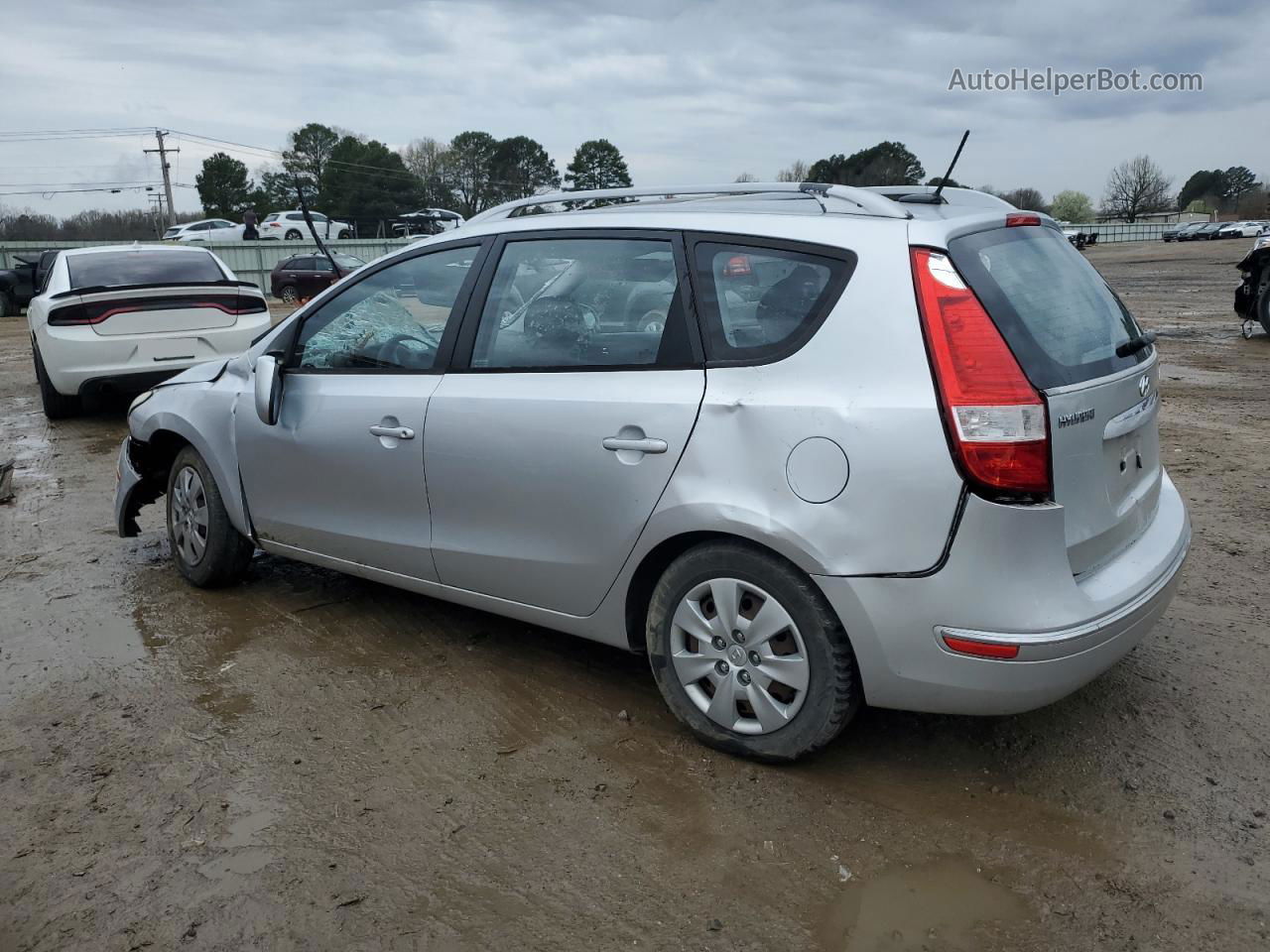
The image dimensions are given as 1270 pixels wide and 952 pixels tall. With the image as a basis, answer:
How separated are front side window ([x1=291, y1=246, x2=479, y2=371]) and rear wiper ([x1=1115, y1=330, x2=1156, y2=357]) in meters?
2.22

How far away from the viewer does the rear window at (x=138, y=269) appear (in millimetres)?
9383

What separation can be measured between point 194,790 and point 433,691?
89 cm

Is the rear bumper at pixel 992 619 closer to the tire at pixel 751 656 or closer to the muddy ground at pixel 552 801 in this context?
the tire at pixel 751 656

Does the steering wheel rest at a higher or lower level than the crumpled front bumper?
higher

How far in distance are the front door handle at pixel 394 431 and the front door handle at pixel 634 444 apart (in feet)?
2.98

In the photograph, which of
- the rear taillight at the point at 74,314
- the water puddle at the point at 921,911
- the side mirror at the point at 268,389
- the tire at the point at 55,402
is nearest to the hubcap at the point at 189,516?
the side mirror at the point at 268,389

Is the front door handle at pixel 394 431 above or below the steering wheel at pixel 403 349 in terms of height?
below

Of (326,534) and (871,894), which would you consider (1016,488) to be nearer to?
(871,894)

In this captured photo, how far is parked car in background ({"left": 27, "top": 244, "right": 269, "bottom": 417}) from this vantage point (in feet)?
29.3

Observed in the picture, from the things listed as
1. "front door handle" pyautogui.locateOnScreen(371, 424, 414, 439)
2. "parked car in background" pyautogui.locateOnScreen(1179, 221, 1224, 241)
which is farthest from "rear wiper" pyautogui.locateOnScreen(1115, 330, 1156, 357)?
"parked car in background" pyautogui.locateOnScreen(1179, 221, 1224, 241)

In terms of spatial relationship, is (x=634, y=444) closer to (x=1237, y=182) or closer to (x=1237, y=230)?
(x=1237, y=230)

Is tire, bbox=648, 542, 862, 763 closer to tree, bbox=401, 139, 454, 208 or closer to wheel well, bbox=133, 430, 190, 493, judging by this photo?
wheel well, bbox=133, 430, 190, 493

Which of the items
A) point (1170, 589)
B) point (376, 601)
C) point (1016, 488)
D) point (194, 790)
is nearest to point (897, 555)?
point (1016, 488)

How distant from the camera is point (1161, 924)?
2422mm
